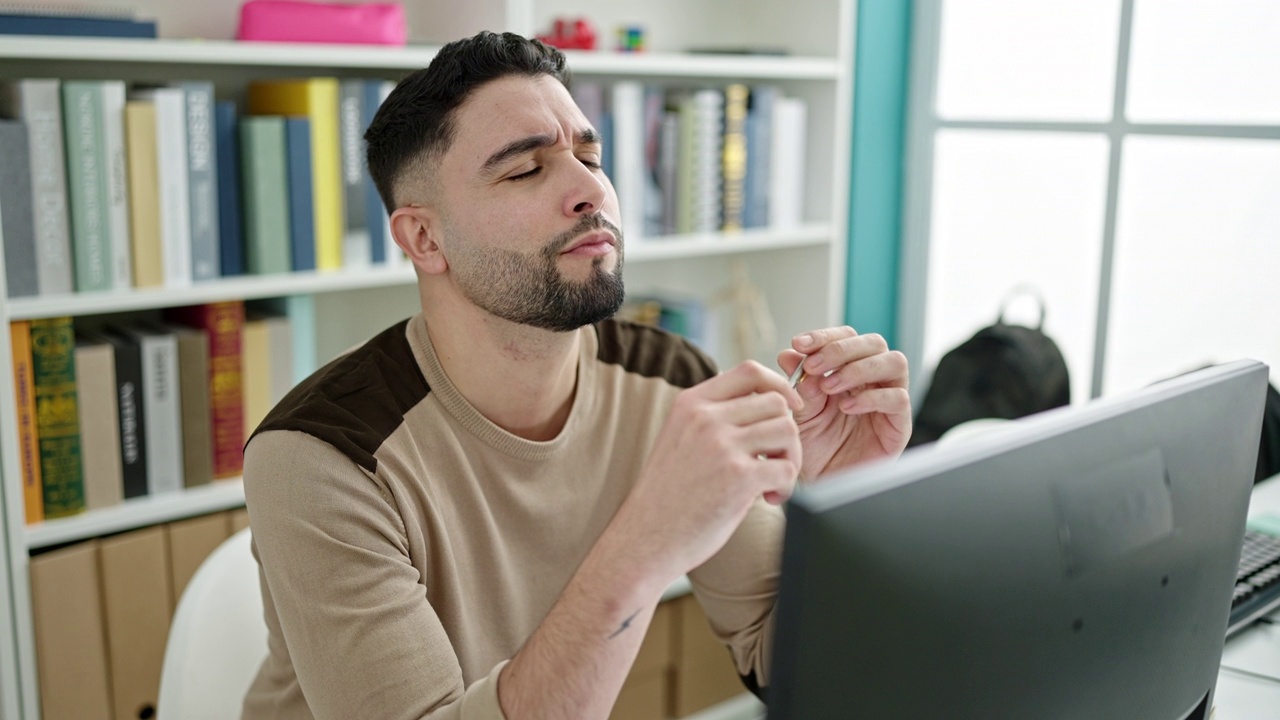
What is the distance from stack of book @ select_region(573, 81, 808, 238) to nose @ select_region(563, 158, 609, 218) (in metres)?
0.93

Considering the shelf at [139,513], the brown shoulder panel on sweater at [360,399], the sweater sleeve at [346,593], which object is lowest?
the shelf at [139,513]

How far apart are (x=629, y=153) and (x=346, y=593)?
143 cm

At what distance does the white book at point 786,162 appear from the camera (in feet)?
8.27

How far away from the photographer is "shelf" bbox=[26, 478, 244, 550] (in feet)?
5.64

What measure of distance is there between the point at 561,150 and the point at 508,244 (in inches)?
5.3

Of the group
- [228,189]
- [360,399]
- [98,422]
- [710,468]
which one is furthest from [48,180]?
[710,468]

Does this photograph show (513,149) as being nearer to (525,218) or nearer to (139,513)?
(525,218)

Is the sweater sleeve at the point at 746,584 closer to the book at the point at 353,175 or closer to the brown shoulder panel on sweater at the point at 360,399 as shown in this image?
the brown shoulder panel on sweater at the point at 360,399

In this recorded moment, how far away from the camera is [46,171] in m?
1.64

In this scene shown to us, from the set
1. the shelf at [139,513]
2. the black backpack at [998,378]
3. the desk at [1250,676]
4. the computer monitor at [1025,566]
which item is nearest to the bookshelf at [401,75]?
the shelf at [139,513]

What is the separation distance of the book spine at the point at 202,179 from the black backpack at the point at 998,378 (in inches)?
58.4

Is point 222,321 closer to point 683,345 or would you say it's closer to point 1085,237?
point 683,345

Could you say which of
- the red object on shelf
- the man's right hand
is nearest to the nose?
the man's right hand

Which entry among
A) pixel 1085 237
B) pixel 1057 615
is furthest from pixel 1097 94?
pixel 1057 615
